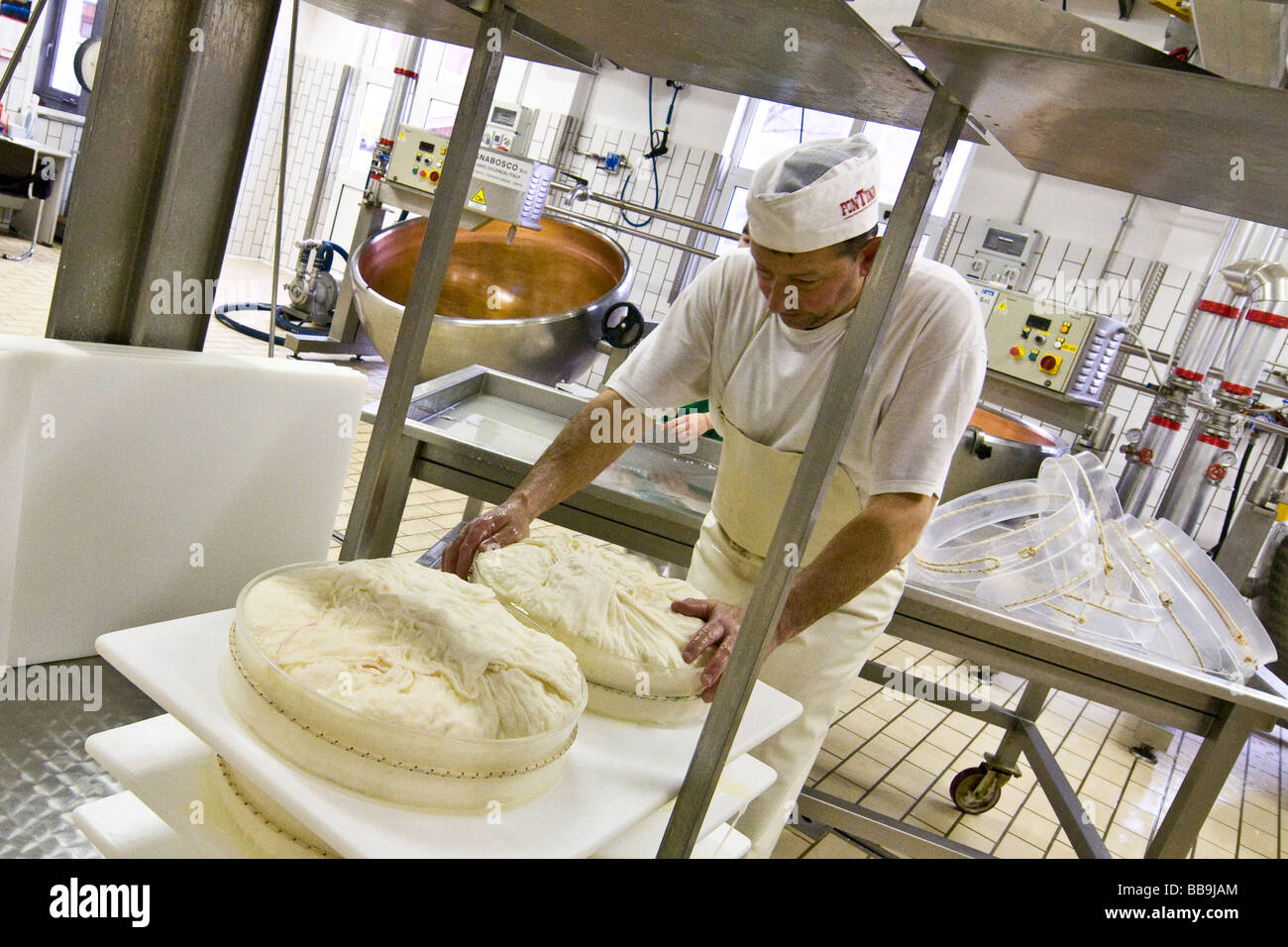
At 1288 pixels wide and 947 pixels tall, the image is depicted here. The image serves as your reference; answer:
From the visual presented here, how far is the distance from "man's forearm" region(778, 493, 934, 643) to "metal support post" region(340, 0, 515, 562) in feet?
1.95

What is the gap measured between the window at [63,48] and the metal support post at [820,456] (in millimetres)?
9774

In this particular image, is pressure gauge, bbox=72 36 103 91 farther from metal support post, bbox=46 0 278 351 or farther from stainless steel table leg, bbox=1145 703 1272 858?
stainless steel table leg, bbox=1145 703 1272 858

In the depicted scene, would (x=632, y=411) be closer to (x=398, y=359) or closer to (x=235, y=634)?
(x=398, y=359)

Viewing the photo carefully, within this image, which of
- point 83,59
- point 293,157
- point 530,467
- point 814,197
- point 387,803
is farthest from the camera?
point 293,157

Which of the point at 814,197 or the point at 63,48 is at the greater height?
the point at 63,48

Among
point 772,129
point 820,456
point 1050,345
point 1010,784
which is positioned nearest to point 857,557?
point 820,456

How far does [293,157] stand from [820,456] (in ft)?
35.5

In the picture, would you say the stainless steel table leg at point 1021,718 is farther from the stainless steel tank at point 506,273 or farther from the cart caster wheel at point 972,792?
the stainless steel tank at point 506,273

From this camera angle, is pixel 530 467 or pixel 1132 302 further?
pixel 1132 302

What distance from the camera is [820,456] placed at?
2.63 feet

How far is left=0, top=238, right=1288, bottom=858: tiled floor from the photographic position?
311 cm

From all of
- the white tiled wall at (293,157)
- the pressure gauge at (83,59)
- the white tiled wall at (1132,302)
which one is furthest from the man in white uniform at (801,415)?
the white tiled wall at (293,157)

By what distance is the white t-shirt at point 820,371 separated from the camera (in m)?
1.47

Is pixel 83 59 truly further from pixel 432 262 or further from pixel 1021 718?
pixel 1021 718
